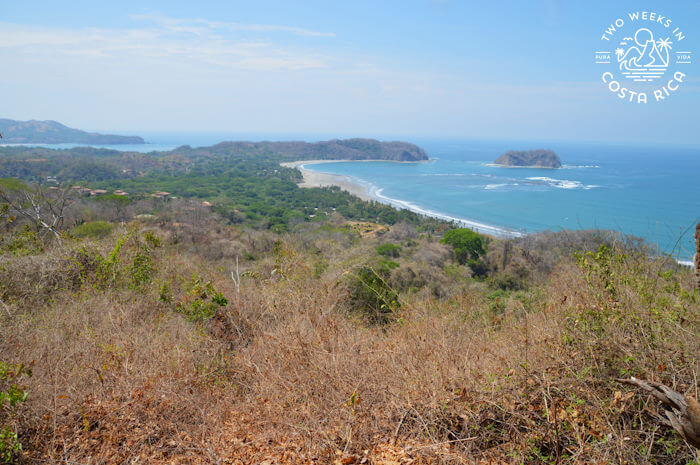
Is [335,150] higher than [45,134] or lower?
lower

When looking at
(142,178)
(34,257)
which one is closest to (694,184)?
(34,257)

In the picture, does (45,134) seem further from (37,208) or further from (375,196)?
(37,208)

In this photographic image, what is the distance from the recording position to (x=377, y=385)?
12.4 feet

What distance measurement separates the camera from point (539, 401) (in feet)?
10.8

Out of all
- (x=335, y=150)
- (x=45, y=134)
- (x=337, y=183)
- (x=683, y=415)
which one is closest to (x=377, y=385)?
(x=683, y=415)

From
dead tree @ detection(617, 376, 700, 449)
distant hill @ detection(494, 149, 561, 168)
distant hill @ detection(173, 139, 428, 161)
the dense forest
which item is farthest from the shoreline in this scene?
distant hill @ detection(494, 149, 561, 168)

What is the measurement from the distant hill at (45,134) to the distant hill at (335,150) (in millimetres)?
37410

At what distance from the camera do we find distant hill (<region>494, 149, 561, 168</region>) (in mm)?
88250

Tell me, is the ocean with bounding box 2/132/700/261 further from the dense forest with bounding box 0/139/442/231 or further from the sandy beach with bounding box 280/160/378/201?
the dense forest with bounding box 0/139/442/231

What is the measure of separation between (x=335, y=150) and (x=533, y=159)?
54.5m

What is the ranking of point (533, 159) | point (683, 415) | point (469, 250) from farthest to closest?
point (533, 159), point (469, 250), point (683, 415)

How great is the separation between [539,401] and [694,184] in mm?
67796

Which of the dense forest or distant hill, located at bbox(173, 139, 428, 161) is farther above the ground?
distant hill, located at bbox(173, 139, 428, 161)

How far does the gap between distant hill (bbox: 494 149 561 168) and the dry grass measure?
94.2 m
